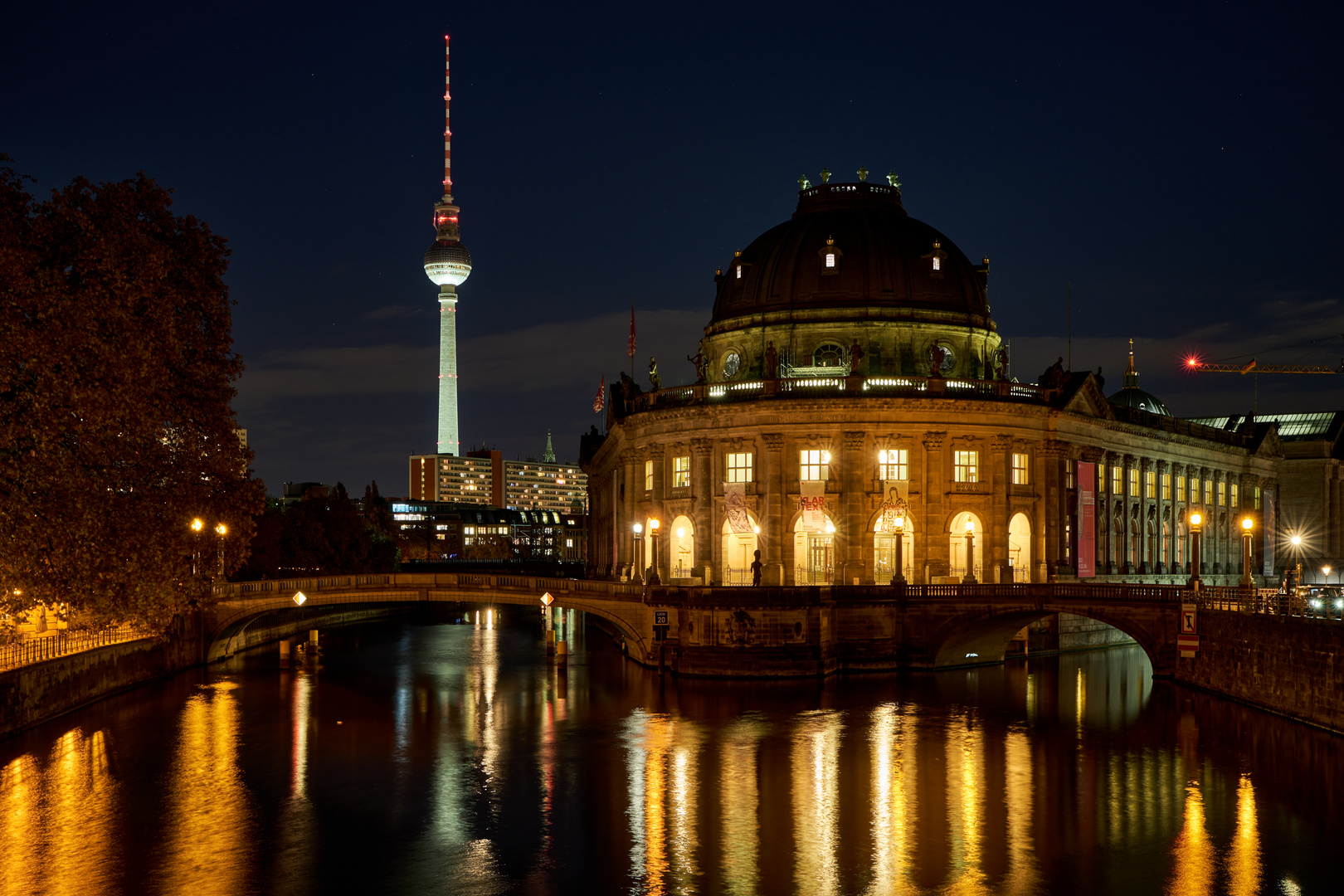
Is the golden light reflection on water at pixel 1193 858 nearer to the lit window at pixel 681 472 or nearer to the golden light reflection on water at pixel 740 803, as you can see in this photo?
the golden light reflection on water at pixel 740 803

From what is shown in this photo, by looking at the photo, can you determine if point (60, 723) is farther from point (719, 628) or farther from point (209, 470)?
point (719, 628)

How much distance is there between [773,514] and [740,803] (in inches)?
1612

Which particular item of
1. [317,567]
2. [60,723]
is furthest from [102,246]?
[317,567]

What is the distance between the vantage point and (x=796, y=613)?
230ft

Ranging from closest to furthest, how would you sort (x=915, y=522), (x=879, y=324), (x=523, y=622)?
(x=915, y=522)
(x=879, y=324)
(x=523, y=622)

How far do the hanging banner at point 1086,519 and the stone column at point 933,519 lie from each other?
12380 millimetres

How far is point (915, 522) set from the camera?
8244cm

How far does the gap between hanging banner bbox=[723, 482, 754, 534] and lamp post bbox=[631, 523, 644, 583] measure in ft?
31.4

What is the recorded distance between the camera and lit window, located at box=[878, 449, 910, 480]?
82.3 m

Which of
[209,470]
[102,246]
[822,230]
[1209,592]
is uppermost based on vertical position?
[822,230]

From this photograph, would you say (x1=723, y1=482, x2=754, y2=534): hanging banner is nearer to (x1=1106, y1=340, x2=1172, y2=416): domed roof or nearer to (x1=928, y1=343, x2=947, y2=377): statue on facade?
(x1=928, y1=343, x2=947, y2=377): statue on facade

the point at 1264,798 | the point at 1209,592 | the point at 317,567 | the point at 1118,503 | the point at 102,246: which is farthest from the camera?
the point at 317,567

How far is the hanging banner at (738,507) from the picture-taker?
83188mm

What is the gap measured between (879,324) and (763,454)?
46.1ft
